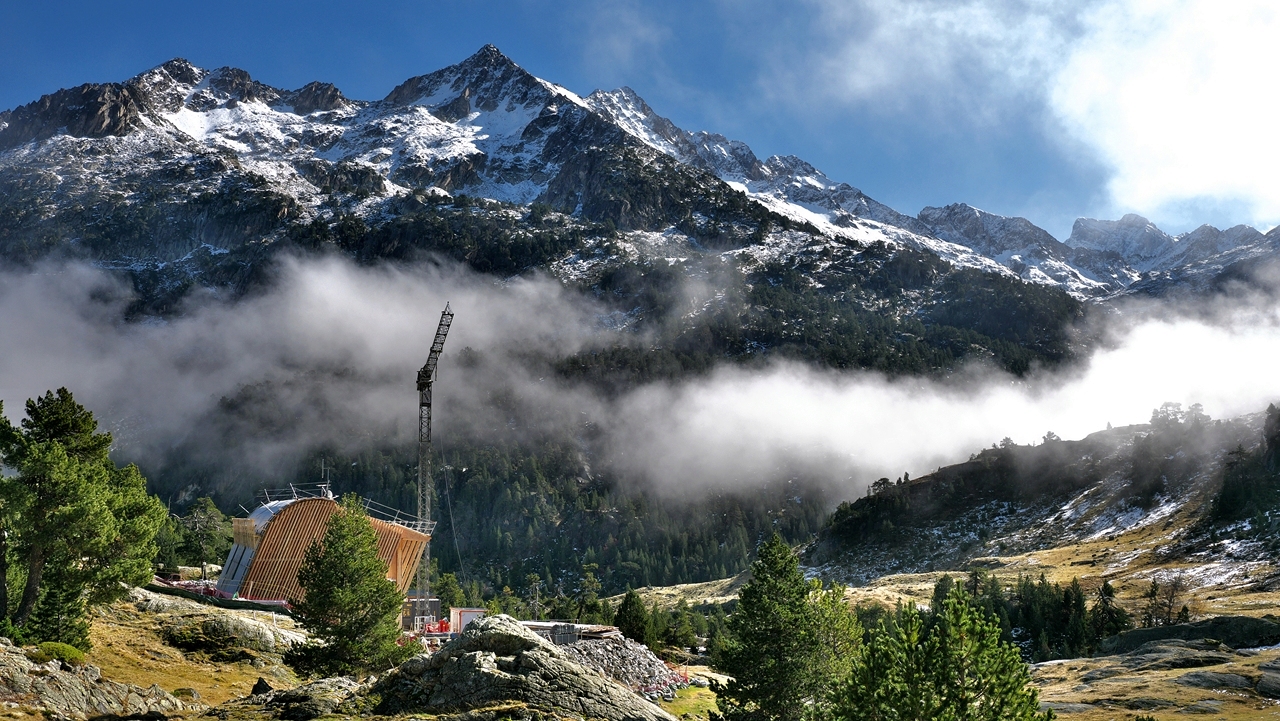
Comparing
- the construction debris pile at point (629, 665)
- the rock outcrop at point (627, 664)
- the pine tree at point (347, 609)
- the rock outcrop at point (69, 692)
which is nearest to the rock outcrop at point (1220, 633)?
the construction debris pile at point (629, 665)

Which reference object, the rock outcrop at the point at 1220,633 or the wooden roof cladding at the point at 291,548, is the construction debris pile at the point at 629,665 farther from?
the rock outcrop at the point at 1220,633

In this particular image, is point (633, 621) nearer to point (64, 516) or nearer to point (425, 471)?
point (425, 471)

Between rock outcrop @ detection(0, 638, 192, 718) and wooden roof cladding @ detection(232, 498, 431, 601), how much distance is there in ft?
186

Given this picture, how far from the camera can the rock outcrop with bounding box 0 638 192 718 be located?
1315 inches

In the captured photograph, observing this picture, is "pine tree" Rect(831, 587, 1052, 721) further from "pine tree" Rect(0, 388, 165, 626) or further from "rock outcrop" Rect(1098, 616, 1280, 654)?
"rock outcrop" Rect(1098, 616, 1280, 654)

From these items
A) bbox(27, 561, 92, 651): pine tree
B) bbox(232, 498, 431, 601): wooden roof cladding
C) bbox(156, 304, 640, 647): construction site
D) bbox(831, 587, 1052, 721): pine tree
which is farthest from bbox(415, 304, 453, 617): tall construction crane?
bbox(831, 587, 1052, 721): pine tree

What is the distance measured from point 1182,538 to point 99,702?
19770 cm

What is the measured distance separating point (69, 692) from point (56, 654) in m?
4.59

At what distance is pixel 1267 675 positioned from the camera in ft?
254

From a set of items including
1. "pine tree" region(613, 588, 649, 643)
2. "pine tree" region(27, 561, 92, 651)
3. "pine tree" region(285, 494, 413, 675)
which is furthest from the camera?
"pine tree" region(613, 588, 649, 643)

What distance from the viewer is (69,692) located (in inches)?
1380

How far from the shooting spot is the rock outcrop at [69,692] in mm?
33406

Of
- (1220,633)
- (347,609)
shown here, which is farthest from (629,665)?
(1220,633)

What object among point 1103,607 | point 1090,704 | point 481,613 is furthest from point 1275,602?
point 481,613
